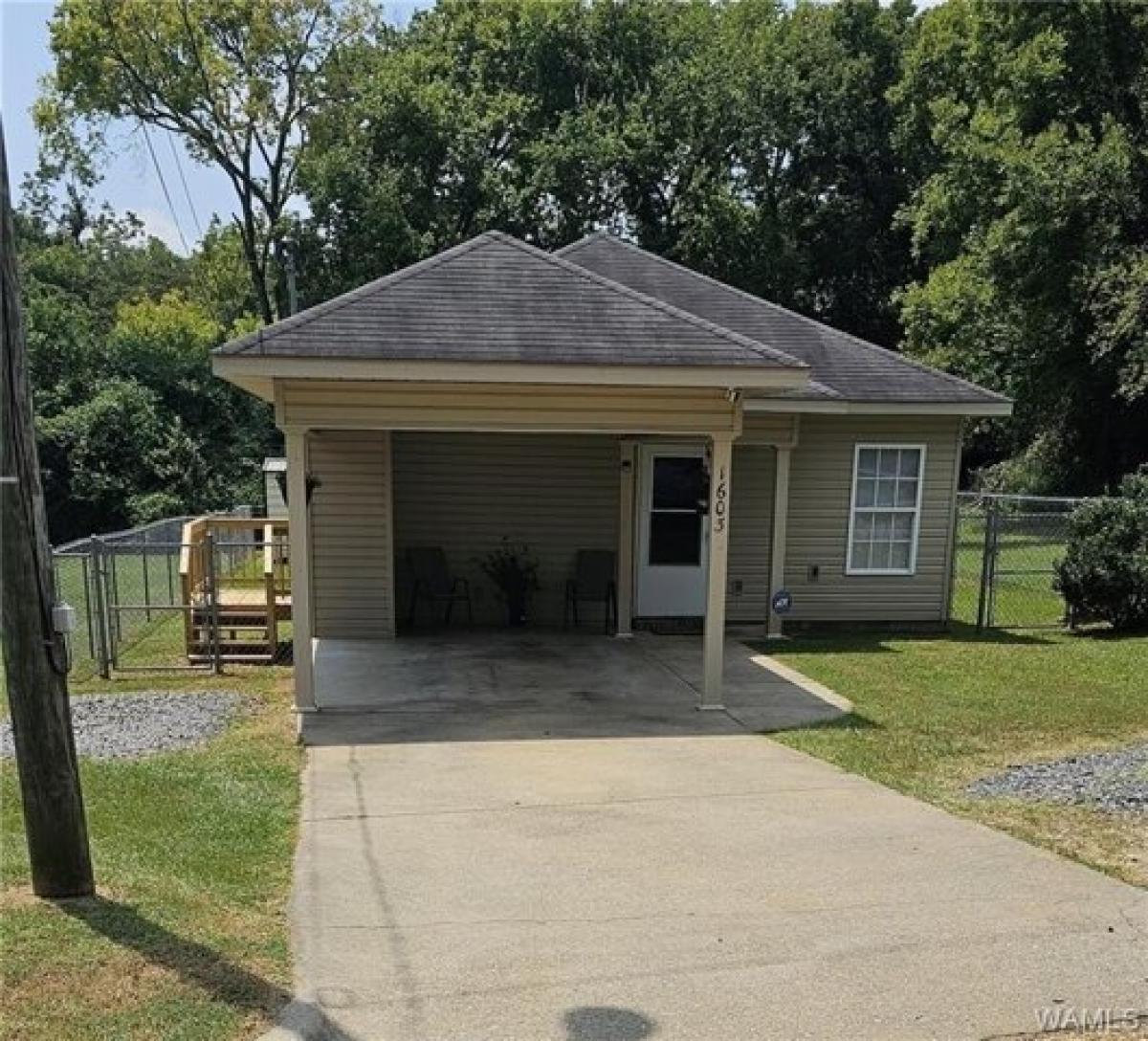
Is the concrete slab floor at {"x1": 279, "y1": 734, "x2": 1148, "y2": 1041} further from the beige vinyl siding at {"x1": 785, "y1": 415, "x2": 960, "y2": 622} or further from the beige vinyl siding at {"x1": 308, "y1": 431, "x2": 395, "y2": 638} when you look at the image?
the beige vinyl siding at {"x1": 785, "y1": 415, "x2": 960, "y2": 622}

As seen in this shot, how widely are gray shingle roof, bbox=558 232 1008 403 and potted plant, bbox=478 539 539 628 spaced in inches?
151

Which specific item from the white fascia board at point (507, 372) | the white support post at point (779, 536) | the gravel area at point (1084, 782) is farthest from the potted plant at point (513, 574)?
the gravel area at point (1084, 782)

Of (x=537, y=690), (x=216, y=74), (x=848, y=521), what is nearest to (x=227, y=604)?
(x=537, y=690)

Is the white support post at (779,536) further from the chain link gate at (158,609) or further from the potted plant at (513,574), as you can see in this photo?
the chain link gate at (158,609)

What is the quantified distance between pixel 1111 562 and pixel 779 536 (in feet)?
13.6

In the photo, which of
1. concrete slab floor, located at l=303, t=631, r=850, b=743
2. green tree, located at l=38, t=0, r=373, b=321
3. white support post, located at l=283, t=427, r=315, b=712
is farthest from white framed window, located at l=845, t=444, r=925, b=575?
green tree, located at l=38, t=0, r=373, b=321

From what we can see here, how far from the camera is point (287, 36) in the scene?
28.5 metres

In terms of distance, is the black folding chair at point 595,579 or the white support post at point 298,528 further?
the black folding chair at point 595,579

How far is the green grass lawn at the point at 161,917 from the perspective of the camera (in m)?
3.05

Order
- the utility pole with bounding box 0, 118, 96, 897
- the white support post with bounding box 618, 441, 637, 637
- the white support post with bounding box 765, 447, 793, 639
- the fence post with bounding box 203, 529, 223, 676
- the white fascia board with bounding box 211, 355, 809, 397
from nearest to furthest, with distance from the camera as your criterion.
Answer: the utility pole with bounding box 0, 118, 96, 897 < the white fascia board with bounding box 211, 355, 809, 397 < the fence post with bounding box 203, 529, 223, 676 < the white support post with bounding box 618, 441, 637, 637 < the white support post with bounding box 765, 447, 793, 639

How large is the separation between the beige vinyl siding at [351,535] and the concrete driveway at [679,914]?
472 cm

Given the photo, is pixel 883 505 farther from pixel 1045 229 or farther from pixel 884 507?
pixel 1045 229

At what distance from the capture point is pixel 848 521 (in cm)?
1202

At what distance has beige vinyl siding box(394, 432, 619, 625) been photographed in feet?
38.3
